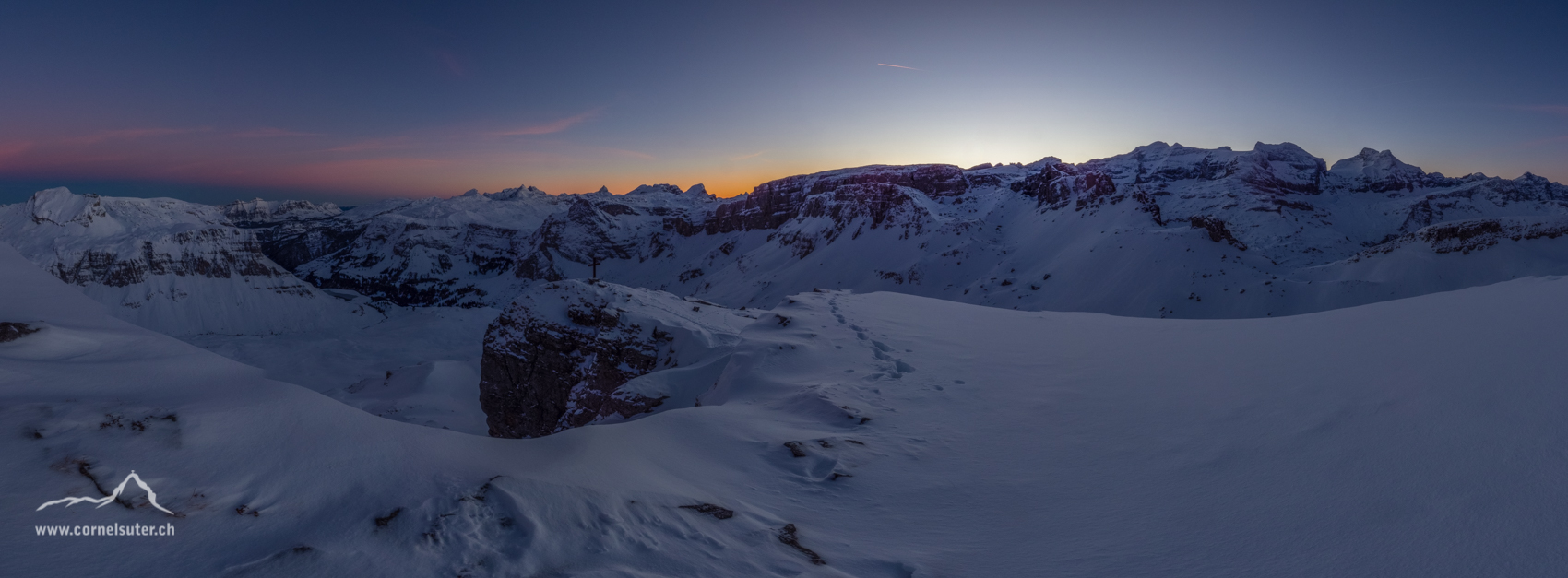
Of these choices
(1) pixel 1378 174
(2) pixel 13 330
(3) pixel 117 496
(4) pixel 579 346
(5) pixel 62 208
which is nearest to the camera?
(3) pixel 117 496

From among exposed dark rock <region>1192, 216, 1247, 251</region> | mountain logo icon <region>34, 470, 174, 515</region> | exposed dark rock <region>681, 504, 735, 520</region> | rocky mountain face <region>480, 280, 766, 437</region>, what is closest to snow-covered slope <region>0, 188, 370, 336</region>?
rocky mountain face <region>480, 280, 766, 437</region>

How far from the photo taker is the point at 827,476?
21.4 feet

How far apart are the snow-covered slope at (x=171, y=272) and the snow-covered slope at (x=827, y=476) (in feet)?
696

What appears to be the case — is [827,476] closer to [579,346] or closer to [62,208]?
[579,346]

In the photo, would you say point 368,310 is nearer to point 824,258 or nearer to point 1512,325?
point 824,258

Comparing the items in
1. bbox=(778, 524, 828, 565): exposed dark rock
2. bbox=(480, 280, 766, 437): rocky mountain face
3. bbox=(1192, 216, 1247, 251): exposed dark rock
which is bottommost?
bbox=(480, 280, 766, 437): rocky mountain face

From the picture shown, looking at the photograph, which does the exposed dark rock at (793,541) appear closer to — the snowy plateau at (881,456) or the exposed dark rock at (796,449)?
the snowy plateau at (881,456)

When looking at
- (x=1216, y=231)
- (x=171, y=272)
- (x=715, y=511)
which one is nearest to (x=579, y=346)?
(x=715, y=511)

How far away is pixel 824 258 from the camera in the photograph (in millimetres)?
96750

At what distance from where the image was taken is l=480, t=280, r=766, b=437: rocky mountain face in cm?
2330

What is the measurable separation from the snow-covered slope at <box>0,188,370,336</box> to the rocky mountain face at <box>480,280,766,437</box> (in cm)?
18708

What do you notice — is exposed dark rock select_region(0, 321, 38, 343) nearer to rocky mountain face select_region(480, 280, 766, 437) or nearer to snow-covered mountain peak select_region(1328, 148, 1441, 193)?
rocky mountain face select_region(480, 280, 766, 437)

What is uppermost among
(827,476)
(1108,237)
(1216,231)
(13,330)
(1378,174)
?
(1378,174)

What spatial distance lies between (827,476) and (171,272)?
265 m
